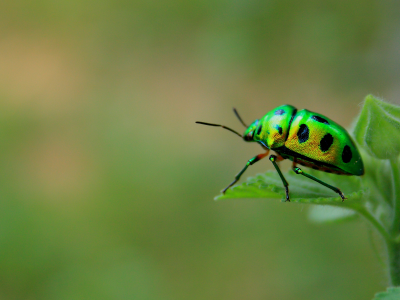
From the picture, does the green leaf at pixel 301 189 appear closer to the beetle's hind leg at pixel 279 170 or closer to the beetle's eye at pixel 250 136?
the beetle's hind leg at pixel 279 170

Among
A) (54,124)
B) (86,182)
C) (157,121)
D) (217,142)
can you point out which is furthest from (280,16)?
(54,124)

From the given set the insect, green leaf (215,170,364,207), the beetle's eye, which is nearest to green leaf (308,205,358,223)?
green leaf (215,170,364,207)

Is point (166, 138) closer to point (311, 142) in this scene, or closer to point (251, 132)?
point (251, 132)

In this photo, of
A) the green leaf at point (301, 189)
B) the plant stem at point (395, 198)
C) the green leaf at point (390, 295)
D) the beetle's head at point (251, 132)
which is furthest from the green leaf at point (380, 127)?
the beetle's head at point (251, 132)

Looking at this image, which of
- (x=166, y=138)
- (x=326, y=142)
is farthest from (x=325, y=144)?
(x=166, y=138)

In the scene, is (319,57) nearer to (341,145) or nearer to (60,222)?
(341,145)

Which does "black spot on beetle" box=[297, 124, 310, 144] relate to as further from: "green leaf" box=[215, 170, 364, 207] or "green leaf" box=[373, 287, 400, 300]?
"green leaf" box=[373, 287, 400, 300]
